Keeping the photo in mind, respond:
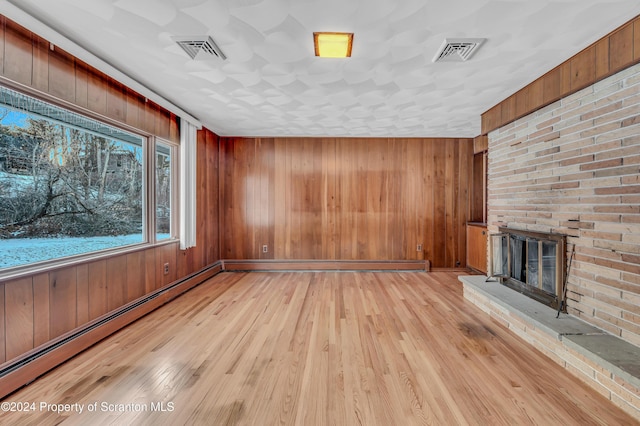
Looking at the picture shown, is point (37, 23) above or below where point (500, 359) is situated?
above

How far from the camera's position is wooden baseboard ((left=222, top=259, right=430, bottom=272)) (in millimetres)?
4637

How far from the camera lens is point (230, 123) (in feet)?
12.8

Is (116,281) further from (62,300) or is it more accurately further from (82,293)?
(62,300)

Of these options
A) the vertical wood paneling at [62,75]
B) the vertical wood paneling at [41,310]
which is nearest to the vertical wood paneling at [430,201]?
the vertical wood paneling at [62,75]

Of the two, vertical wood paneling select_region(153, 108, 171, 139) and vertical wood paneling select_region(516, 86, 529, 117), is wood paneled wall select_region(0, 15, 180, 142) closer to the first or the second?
vertical wood paneling select_region(153, 108, 171, 139)

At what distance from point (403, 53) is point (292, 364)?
2.58m

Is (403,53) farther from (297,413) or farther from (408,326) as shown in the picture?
(297,413)

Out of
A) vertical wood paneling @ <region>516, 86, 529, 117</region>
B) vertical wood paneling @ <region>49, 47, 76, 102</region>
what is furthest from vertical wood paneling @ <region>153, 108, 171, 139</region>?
vertical wood paneling @ <region>516, 86, 529, 117</region>

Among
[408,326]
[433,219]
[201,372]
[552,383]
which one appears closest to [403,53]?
[408,326]

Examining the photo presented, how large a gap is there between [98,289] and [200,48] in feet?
7.49

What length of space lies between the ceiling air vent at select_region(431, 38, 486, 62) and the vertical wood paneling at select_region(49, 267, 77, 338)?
344 cm

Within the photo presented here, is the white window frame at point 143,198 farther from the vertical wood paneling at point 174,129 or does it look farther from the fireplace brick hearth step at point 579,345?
the fireplace brick hearth step at point 579,345

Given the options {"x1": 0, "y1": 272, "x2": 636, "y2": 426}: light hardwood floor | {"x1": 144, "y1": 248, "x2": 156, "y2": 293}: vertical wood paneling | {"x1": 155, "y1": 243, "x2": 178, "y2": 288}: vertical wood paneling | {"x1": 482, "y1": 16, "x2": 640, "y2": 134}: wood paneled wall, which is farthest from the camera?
{"x1": 155, "y1": 243, "x2": 178, "y2": 288}: vertical wood paneling

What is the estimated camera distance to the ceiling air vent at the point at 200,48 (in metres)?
1.87
